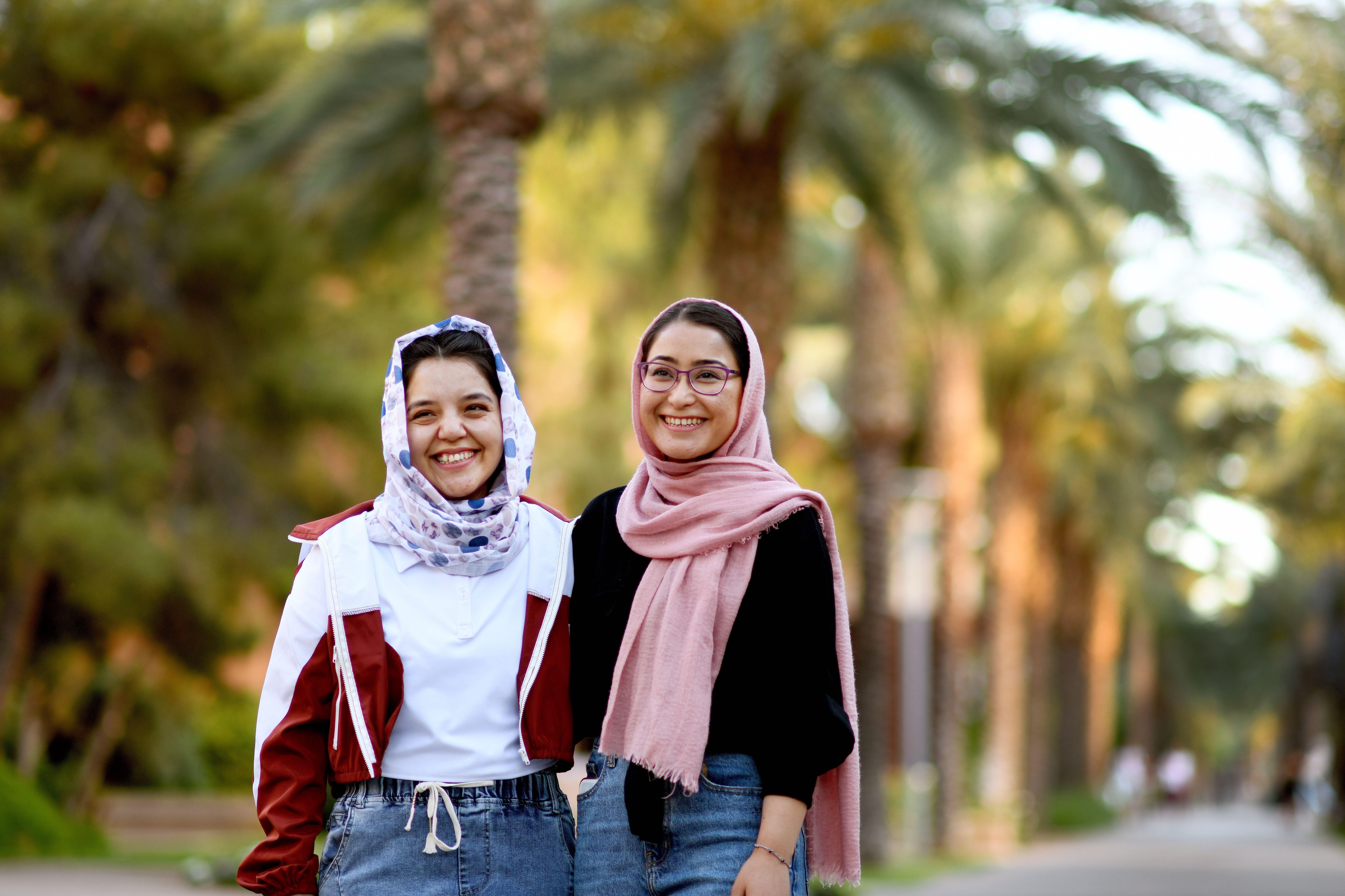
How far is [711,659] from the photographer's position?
9.78 feet

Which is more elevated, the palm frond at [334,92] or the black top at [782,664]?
the palm frond at [334,92]

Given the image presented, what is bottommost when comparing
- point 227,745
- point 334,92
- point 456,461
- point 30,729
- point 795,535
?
point 227,745

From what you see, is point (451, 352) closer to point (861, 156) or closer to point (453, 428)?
point (453, 428)

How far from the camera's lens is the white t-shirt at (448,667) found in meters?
3.07

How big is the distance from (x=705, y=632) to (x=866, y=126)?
36.5 feet

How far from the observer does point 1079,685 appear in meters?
31.5

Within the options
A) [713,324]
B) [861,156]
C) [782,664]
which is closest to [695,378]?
[713,324]

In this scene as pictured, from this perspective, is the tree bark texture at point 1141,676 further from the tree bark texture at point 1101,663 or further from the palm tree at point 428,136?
the palm tree at point 428,136

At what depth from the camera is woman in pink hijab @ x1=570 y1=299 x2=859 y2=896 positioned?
2945 millimetres

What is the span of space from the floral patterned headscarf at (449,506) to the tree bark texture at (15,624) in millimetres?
11766

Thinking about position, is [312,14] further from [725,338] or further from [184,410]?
[725,338]

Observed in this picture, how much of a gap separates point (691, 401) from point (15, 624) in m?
12.7

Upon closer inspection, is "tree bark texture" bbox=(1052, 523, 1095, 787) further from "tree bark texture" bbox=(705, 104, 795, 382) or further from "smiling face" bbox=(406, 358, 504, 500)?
"smiling face" bbox=(406, 358, 504, 500)

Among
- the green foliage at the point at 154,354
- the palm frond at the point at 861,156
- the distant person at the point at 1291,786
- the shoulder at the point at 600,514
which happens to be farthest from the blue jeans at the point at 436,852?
the distant person at the point at 1291,786
